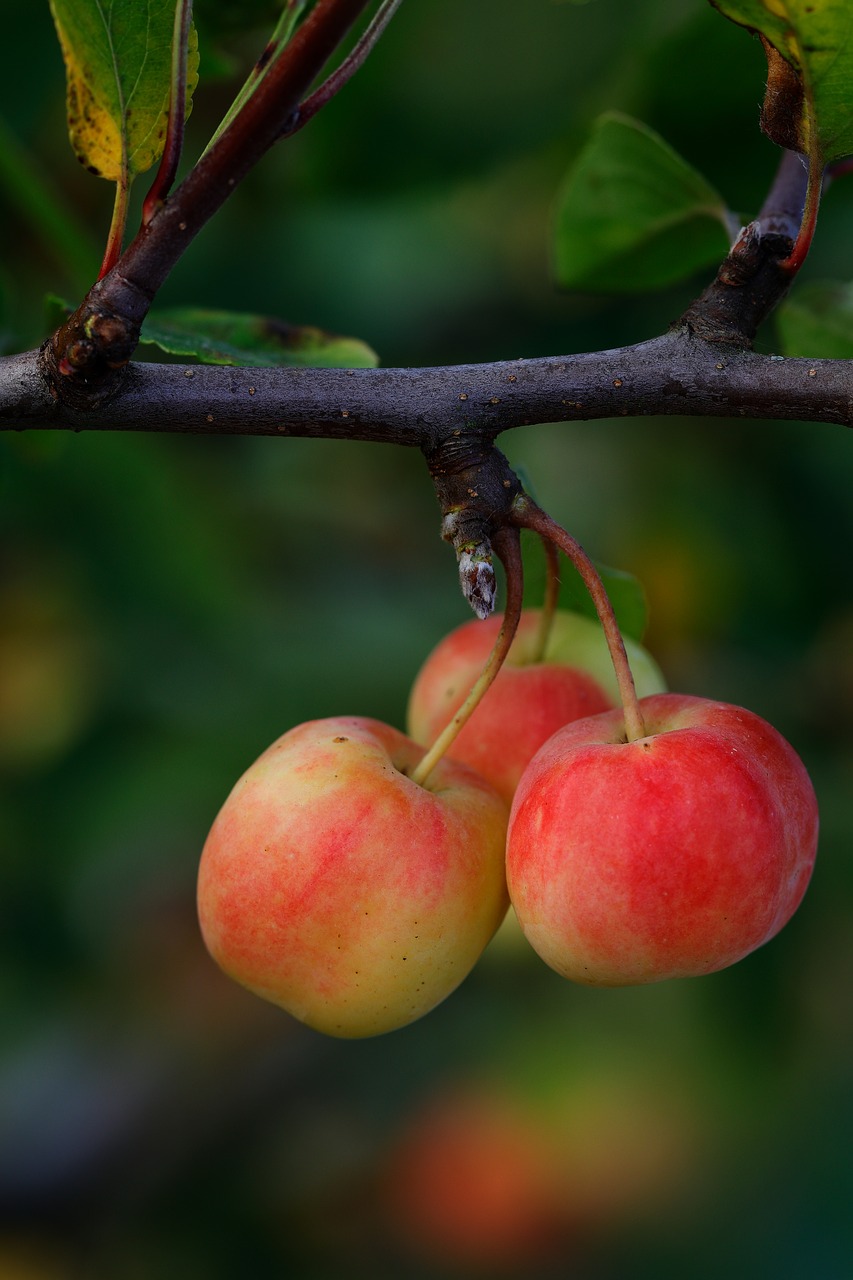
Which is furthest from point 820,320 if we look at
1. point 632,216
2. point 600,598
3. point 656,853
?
point 656,853

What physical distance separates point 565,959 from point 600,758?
0.10 meters

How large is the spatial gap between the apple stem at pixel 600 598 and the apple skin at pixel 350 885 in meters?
0.10

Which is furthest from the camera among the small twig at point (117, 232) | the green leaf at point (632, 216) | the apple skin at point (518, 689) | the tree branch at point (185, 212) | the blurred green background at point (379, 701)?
the blurred green background at point (379, 701)

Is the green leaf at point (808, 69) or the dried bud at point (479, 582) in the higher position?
the green leaf at point (808, 69)

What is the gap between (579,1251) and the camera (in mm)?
2496

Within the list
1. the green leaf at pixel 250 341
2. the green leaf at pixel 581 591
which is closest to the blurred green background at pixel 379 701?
the green leaf at pixel 250 341

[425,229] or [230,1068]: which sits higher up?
[425,229]

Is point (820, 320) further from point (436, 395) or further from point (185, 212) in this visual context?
point (185, 212)

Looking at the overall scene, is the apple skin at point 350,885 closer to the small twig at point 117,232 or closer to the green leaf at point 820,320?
the small twig at point 117,232

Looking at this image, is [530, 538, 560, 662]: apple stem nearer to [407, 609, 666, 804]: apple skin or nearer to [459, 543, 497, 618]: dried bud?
[407, 609, 666, 804]: apple skin

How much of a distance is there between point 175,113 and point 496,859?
1.29 ft

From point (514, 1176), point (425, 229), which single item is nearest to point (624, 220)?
point (425, 229)

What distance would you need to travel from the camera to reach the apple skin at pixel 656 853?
1.78 feet

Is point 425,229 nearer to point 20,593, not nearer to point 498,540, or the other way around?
point 20,593
